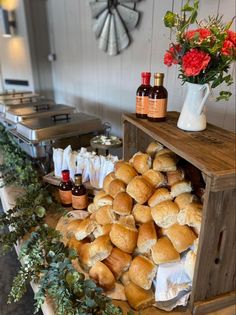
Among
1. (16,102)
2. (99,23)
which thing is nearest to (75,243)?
(16,102)

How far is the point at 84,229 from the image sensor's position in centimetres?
85

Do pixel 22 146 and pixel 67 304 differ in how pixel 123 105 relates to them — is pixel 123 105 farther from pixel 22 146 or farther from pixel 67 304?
pixel 67 304

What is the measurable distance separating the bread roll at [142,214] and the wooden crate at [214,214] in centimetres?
21

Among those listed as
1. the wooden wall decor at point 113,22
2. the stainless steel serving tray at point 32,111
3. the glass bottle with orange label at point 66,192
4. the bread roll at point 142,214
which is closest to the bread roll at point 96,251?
the bread roll at point 142,214

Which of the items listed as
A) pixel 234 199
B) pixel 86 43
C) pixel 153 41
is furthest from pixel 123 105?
pixel 234 199

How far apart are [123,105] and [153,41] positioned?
53 cm

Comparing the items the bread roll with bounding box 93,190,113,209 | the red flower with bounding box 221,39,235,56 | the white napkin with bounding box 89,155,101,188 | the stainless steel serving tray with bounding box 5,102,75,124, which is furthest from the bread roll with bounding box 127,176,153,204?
the stainless steel serving tray with bounding box 5,102,75,124

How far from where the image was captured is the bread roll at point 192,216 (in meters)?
0.67

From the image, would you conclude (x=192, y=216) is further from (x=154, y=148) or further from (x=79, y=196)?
(x=79, y=196)

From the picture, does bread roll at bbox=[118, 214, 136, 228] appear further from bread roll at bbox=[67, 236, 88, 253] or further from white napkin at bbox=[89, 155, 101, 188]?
white napkin at bbox=[89, 155, 101, 188]

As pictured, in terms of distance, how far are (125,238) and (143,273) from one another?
0.11 metres

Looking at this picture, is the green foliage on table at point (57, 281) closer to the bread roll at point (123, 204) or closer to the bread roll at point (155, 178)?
the bread roll at point (123, 204)

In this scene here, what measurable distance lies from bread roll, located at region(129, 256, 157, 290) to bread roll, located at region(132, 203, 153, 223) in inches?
4.6

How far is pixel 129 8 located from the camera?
1.54 m
